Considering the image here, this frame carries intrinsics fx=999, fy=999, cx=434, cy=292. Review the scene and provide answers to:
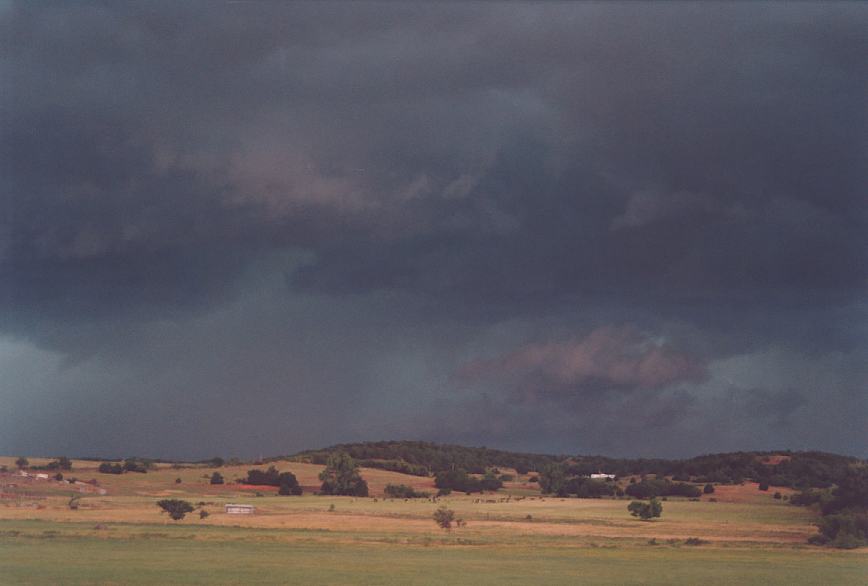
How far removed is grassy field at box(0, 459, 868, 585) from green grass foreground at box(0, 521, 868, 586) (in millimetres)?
130

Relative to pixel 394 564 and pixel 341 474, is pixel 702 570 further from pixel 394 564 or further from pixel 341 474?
pixel 341 474

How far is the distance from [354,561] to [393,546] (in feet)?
47.2

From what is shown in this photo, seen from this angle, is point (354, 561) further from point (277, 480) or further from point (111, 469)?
point (111, 469)

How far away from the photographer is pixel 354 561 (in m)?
67.2

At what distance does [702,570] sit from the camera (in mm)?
67750

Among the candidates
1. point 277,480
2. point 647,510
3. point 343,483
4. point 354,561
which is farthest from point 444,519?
point 277,480

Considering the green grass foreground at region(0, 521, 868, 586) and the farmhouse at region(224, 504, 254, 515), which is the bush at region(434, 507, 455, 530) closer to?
the green grass foreground at region(0, 521, 868, 586)

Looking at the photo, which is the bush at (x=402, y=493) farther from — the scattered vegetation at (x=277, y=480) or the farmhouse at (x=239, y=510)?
the farmhouse at (x=239, y=510)

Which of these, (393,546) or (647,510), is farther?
(647,510)

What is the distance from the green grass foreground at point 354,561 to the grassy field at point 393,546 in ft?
0.43

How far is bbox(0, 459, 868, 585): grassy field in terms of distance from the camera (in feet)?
195

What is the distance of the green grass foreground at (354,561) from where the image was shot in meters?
57.2

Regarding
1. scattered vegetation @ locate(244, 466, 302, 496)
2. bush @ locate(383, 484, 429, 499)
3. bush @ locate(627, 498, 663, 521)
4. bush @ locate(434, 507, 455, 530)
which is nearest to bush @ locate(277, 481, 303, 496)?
scattered vegetation @ locate(244, 466, 302, 496)

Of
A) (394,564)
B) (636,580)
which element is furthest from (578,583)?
(394,564)
